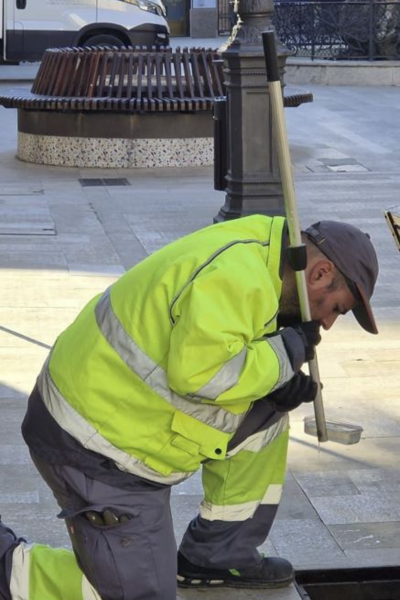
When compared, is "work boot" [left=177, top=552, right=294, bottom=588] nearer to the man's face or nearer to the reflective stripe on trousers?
the reflective stripe on trousers

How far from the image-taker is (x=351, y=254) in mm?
3250

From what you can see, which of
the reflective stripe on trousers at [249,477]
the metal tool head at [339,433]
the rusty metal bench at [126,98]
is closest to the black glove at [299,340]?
the reflective stripe on trousers at [249,477]

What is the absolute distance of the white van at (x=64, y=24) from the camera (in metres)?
20.5

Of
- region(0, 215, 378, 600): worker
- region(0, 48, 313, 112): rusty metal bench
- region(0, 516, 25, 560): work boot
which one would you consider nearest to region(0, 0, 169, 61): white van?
region(0, 48, 313, 112): rusty metal bench

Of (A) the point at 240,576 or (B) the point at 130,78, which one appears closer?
(A) the point at 240,576

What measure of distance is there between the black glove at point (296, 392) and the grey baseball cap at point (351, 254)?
271 mm

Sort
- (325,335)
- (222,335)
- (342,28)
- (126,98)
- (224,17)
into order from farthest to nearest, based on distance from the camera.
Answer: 1. (224,17)
2. (342,28)
3. (126,98)
4. (325,335)
5. (222,335)

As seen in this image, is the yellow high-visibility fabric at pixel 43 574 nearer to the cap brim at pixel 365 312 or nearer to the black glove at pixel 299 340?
the black glove at pixel 299 340

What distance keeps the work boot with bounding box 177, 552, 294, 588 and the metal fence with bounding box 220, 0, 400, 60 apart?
1782 cm

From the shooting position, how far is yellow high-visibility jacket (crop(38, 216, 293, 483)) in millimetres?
3041

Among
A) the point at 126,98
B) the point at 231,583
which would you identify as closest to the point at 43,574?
the point at 231,583

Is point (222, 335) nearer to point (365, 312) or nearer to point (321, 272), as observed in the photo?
point (321, 272)

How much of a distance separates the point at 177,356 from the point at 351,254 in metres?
0.58

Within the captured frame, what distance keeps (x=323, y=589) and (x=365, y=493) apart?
70 cm
